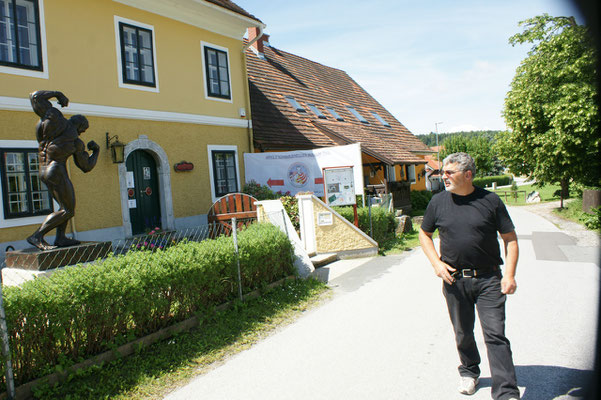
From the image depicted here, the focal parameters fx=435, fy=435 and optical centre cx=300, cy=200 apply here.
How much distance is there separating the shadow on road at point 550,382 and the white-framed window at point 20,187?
28.6ft

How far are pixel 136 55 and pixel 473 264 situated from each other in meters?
10.4

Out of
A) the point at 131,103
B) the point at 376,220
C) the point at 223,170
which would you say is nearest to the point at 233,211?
the point at 223,170

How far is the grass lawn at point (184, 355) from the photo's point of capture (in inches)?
164

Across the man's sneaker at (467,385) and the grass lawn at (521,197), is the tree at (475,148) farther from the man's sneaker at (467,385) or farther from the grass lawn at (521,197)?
the man's sneaker at (467,385)

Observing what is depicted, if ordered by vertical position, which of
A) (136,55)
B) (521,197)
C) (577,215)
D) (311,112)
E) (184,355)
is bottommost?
(521,197)

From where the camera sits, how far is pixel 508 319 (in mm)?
5707

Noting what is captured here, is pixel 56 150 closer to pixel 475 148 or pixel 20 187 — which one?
pixel 20 187

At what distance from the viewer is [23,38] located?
8.88m

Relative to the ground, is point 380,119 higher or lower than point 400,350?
higher

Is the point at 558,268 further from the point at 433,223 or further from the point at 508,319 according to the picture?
the point at 433,223

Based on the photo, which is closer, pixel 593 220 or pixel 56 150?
pixel 56 150

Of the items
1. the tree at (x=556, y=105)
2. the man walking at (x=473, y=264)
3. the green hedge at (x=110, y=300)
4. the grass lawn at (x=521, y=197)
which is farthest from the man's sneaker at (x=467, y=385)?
the grass lawn at (x=521, y=197)

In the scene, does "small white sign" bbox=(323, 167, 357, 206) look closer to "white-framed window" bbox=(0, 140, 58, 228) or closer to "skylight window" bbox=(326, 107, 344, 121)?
"white-framed window" bbox=(0, 140, 58, 228)

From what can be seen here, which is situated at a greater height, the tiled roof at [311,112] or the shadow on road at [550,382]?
the tiled roof at [311,112]
